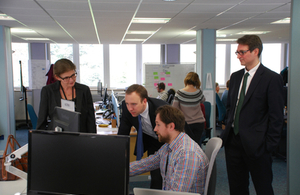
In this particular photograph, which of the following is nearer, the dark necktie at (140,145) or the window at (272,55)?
the dark necktie at (140,145)

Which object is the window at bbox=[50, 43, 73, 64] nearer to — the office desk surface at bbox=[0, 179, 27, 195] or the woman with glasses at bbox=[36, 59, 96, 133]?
the woman with glasses at bbox=[36, 59, 96, 133]

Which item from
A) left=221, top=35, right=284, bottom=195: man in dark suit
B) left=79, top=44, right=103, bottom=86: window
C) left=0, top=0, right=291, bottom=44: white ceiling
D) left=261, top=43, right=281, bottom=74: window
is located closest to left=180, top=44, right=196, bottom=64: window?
left=261, top=43, right=281, bottom=74: window

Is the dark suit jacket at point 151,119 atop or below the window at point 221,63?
below

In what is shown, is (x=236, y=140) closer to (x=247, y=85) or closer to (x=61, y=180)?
(x=247, y=85)

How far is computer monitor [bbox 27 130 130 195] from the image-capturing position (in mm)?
1093

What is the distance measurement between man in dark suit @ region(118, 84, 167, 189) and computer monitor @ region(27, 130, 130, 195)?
2.70 ft

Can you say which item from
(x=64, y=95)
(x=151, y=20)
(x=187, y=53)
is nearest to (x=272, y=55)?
(x=187, y=53)

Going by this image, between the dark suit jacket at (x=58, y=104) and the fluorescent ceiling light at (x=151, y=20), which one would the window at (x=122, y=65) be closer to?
the fluorescent ceiling light at (x=151, y=20)

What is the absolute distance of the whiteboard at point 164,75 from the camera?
7.75 m

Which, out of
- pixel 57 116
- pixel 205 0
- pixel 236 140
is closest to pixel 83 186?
pixel 57 116

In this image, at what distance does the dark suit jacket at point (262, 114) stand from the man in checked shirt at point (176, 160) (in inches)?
24.2

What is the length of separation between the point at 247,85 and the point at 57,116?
1.51 m

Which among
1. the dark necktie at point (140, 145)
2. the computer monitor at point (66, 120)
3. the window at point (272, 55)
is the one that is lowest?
the dark necktie at point (140, 145)

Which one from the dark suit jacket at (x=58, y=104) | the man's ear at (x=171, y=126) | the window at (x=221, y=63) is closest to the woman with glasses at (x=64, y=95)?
the dark suit jacket at (x=58, y=104)
